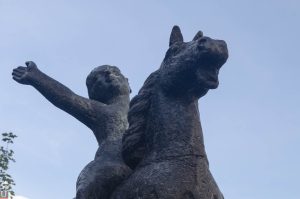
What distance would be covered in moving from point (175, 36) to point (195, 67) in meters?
0.66

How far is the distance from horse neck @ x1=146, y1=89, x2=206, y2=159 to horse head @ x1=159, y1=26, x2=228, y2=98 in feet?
0.32

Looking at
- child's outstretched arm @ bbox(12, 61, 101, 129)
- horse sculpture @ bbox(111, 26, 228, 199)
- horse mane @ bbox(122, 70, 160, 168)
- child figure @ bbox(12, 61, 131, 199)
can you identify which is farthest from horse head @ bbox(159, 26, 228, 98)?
child's outstretched arm @ bbox(12, 61, 101, 129)

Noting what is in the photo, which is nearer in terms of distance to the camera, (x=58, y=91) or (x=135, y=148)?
(x=135, y=148)

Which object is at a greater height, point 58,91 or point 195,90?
point 58,91

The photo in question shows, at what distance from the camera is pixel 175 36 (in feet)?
14.3

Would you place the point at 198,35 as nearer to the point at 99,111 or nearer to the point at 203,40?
the point at 203,40

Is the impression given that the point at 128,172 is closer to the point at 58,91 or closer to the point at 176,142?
the point at 176,142

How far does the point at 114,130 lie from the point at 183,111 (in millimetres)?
862

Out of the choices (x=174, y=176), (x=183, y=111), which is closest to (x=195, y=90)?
(x=183, y=111)

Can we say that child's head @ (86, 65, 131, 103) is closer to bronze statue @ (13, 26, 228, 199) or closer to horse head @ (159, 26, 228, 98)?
bronze statue @ (13, 26, 228, 199)

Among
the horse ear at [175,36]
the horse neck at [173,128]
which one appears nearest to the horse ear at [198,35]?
the horse ear at [175,36]

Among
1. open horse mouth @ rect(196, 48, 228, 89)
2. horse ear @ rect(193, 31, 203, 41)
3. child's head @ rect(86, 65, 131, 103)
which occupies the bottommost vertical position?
open horse mouth @ rect(196, 48, 228, 89)

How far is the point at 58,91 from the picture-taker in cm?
442

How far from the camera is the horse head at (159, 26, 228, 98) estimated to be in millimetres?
3707
